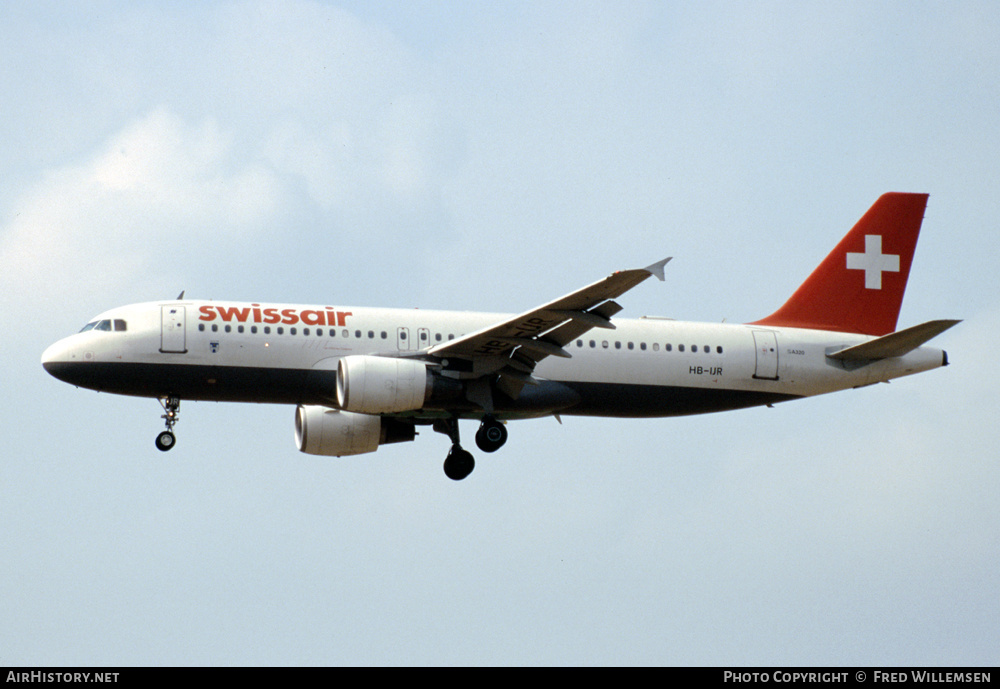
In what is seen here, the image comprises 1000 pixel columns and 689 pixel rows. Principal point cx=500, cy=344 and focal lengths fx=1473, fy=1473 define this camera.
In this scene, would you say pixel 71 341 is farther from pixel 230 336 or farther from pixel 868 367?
pixel 868 367

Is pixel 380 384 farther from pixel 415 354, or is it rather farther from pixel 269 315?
pixel 269 315

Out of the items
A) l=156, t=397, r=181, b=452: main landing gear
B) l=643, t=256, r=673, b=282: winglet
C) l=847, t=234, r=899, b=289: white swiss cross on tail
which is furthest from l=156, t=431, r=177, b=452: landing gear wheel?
l=847, t=234, r=899, b=289: white swiss cross on tail

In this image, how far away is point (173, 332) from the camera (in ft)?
116

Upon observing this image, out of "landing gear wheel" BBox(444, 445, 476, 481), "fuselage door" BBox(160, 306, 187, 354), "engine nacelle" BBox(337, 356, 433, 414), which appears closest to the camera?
"engine nacelle" BBox(337, 356, 433, 414)

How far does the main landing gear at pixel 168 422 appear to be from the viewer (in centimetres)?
3597

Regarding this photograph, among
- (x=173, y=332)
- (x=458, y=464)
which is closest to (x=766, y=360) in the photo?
(x=458, y=464)

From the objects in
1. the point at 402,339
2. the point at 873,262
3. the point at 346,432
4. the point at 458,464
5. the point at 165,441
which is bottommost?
the point at 458,464

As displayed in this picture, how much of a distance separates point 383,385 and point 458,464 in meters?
4.55

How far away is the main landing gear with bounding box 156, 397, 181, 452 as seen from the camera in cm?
3597

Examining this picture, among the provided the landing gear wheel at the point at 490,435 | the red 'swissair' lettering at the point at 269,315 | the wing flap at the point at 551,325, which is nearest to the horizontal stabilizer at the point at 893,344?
the wing flap at the point at 551,325

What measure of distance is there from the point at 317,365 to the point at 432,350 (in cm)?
284

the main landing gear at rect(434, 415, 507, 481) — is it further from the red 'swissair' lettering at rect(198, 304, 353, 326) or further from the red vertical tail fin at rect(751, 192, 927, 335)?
the red vertical tail fin at rect(751, 192, 927, 335)

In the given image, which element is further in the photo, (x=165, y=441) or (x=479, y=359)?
(x=165, y=441)

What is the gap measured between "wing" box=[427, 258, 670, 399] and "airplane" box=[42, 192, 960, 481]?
4 cm
